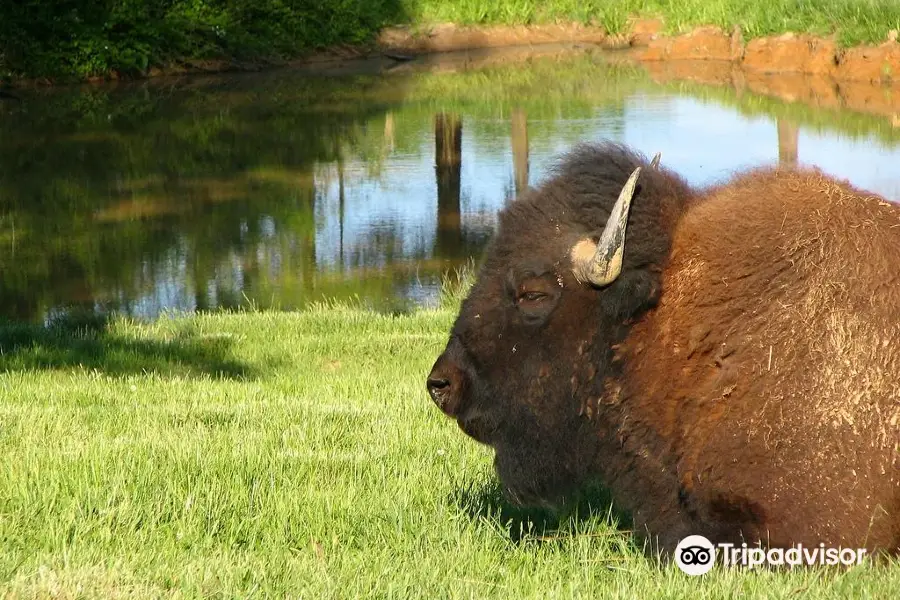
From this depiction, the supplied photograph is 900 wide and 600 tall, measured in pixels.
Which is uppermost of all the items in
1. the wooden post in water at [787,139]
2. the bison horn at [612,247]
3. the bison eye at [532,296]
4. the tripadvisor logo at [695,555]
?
the bison horn at [612,247]

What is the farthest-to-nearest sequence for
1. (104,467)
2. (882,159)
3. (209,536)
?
(882,159) → (104,467) → (209,536)

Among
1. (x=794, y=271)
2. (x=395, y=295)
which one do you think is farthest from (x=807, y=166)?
(x=395, y=295)

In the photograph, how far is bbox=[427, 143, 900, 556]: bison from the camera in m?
4.09

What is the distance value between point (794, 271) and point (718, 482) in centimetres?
81

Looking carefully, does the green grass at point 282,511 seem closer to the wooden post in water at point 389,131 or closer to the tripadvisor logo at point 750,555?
the tripadvisor logo at point 750,555

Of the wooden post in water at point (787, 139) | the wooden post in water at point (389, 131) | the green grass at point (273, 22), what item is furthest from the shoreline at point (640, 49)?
the wooden post in water at point (389, 131)

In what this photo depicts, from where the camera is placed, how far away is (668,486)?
14.5 feet

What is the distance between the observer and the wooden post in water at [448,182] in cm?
1775

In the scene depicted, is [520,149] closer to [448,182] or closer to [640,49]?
[448,182]

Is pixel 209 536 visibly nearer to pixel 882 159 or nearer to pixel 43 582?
pixel 43 582

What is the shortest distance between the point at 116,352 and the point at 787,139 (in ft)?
48.0

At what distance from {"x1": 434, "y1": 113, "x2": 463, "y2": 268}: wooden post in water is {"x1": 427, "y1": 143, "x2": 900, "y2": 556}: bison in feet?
40.8

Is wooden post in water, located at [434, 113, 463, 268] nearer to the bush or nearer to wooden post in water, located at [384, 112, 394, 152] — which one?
wooden post in water, located at [384, 112, 394, 152]

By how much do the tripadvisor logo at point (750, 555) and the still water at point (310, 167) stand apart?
714 centimetres
